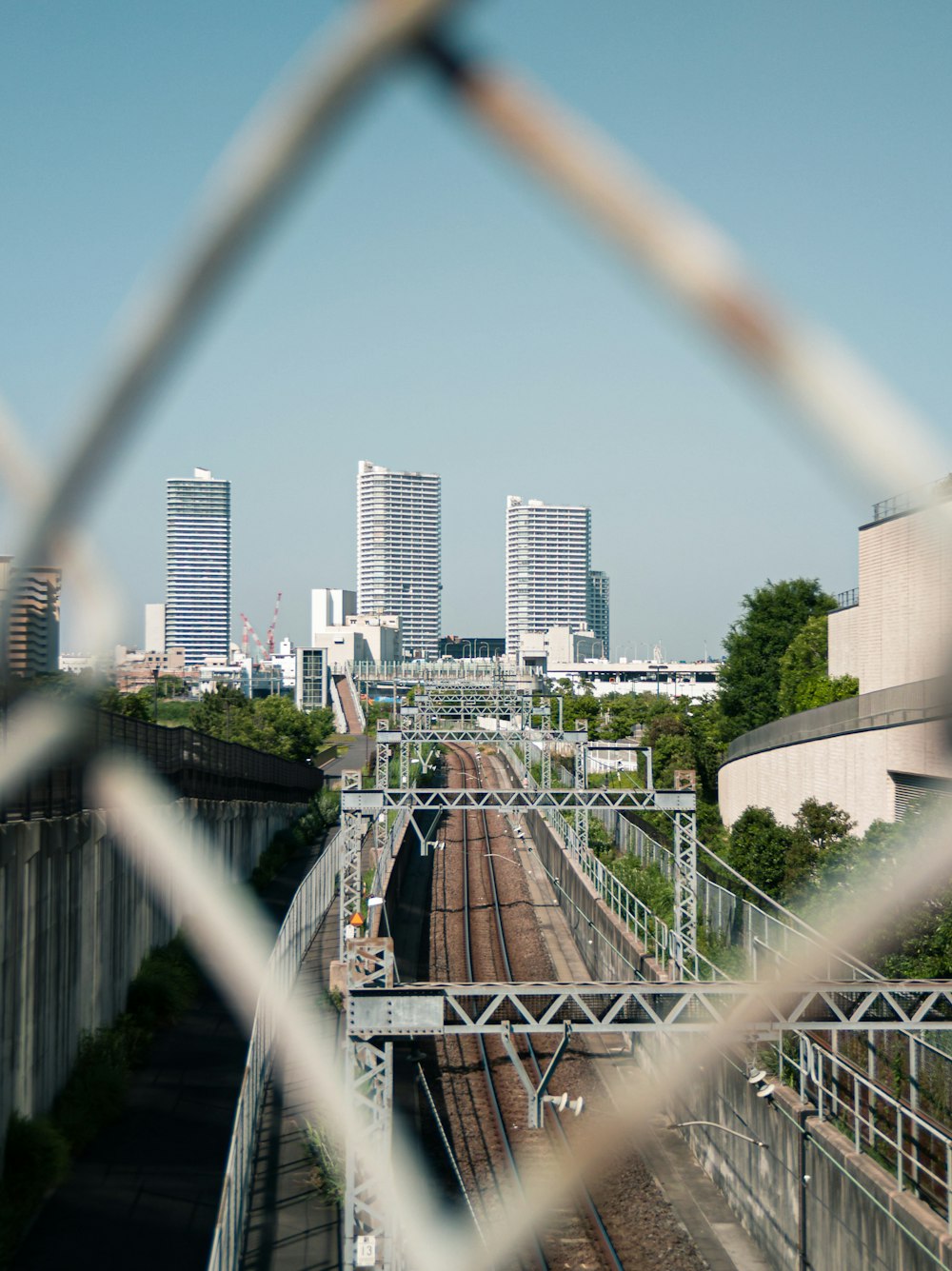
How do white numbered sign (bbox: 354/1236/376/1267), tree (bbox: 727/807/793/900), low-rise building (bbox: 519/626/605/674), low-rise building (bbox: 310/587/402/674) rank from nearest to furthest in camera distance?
white numbered sign (bbox: 354/1236/376/1267) < tree (bbox: 727/807/793/900) < low-rise building (bbox: 310/587/402/674) < low-rise building (bbox: 519/626/605/674)

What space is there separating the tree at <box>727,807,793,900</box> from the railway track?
16.1 ft

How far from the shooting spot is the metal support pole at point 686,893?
57.3 feet

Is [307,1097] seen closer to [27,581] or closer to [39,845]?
[39,845]

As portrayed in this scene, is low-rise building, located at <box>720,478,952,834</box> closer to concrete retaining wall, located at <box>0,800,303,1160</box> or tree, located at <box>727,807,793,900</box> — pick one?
tree, located at <box>727,807,793,900</box>

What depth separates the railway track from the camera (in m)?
11.7

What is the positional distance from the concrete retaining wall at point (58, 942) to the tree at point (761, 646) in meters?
37.2

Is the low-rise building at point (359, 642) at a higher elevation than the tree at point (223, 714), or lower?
higher

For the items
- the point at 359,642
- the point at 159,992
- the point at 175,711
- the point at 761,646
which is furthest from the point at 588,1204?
the point at 359,642

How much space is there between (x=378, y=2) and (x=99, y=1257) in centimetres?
1007

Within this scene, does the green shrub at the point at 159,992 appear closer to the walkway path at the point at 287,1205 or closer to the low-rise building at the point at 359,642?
the walkway path at the point at 287,1205

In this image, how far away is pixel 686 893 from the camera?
19.8 meters

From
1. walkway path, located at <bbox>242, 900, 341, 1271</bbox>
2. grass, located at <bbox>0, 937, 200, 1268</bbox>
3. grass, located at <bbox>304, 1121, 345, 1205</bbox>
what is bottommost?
walkway path, located at <bbox>242, 900, 341, 1271</bbox>

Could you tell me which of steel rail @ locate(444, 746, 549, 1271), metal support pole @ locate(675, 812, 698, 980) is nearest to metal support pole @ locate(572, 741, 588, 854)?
steel rail @ locate(444, 746, 549, 1271)

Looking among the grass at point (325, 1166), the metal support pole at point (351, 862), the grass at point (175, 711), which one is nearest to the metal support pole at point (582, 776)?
the metal support pole at point (351, 862)
